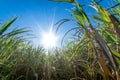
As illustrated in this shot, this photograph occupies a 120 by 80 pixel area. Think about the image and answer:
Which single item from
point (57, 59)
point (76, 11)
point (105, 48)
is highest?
point (57, 59)

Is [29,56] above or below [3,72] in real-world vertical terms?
above

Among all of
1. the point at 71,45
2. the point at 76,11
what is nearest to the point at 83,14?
the point at 76,11

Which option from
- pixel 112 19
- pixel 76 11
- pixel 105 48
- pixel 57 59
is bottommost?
pixel 105 48

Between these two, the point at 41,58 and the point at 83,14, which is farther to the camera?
the point at 41,58

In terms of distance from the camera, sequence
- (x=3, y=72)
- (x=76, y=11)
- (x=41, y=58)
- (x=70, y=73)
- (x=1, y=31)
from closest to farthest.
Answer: (x=76, y=11) < (x=1, y=31) < (x=3, y=72) < (x=70, y=73) < (x=41, y=58)

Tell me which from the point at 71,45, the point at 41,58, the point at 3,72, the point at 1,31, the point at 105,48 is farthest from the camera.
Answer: the point at 41,58

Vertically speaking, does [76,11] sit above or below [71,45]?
below

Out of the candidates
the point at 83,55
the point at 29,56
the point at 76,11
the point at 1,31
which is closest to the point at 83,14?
the point at 76,11

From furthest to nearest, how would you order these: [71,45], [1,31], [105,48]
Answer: [71,45] < [1,31] < [105,48]

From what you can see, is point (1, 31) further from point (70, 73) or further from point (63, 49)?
point (63, 49)

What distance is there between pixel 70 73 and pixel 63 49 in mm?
622

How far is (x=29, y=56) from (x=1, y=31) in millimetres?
1092

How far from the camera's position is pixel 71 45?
2.47m

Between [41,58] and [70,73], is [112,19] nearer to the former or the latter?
[70,73]
